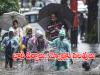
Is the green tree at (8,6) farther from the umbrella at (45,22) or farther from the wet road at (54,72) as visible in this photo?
the wet road at (54,72)

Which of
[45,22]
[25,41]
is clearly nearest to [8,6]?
[45,22]

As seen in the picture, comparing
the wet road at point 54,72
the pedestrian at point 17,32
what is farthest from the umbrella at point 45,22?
the wet road at point 54,72

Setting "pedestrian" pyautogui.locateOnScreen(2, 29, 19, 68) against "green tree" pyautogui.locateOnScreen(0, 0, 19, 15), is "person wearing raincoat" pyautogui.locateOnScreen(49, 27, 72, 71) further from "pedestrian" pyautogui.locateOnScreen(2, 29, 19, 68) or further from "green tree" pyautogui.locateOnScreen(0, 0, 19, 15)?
"green tree" pyautogui.locateOnScreen(0, 0, 19, 15)

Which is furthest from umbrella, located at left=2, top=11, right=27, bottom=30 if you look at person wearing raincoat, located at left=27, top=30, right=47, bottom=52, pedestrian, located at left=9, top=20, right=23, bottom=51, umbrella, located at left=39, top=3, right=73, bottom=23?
person wearing raincoat, located at left=27, top=30, right=47, bottom=52

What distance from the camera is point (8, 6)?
2442 centimetres

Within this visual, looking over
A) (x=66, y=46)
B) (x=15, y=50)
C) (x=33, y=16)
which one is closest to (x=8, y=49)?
(x=15, y=50)

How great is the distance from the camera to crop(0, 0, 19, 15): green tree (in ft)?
78.8

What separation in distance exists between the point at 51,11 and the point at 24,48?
2561 millimetres

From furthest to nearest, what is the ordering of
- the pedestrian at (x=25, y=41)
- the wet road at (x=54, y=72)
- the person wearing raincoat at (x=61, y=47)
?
the pedestrian at (x=25, y=41) < the person wearing raincoat at (x=61, y=47) < the wet road at (x=54, y=72)

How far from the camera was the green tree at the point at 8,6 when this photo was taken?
24.0 meters

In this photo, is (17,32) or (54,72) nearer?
(54,72)

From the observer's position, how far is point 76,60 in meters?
19.7

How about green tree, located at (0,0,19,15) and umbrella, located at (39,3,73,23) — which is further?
green tree, located at (0,0,19,15)

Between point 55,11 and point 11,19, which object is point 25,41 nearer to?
point 55,11
